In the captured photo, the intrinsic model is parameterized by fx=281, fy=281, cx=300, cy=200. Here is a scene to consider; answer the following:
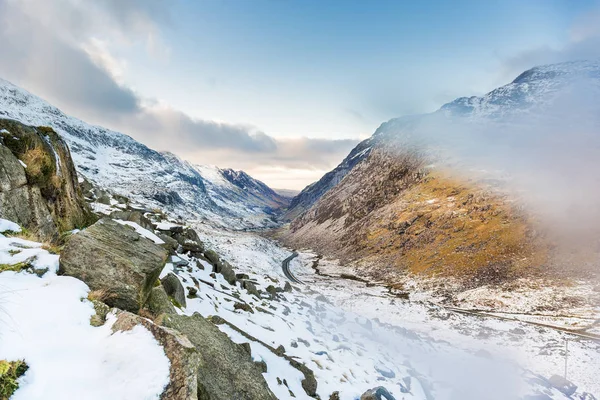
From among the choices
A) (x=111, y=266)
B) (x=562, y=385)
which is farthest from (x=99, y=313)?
(x=562, y=385)

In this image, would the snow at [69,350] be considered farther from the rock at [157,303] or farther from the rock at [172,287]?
the rock at [172,287]

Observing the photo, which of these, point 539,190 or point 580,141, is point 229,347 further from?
point 580,141

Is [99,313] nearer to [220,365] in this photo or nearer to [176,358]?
[176,358]

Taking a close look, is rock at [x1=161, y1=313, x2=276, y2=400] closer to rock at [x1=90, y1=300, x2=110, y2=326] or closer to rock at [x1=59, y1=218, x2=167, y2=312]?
rock at [x1=59, y1=218, x2=167, y2=312]

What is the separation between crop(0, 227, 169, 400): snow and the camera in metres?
4.52

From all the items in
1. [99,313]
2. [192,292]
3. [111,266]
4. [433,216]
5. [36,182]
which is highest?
[36,182]

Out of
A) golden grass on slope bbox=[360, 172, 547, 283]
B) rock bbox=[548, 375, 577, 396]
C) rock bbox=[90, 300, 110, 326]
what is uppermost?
rock bbox=[90, 300, 110, 326]

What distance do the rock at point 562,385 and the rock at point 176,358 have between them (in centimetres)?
3676

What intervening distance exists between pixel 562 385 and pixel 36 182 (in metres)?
43.7

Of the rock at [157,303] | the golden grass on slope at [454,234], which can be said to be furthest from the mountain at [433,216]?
the rock at [157,303]

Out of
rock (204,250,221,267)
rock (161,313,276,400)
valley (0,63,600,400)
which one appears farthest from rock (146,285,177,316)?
rock (204,250,221,267)

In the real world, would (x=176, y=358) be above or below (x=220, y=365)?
above

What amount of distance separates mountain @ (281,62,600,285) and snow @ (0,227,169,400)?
75839 mm

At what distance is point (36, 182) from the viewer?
12844mm
